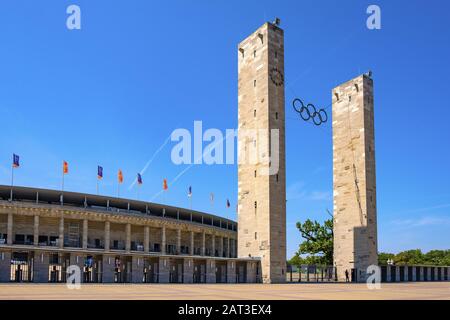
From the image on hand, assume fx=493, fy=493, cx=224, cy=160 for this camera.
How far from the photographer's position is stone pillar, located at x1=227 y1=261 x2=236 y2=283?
51406 mm

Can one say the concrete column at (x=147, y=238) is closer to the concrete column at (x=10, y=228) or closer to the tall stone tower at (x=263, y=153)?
the concrete column at (x=10, y=228)

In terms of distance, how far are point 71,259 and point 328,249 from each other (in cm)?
4707

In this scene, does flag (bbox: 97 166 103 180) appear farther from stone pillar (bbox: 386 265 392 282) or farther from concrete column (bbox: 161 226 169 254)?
stone pillar (bbox: 386 265 392 282)

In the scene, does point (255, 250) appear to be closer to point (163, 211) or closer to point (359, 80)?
point (359, 80)

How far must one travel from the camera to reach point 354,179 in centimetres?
6975

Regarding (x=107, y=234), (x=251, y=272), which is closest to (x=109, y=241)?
(x=107, y=234)

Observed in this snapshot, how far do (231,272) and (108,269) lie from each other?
13.9 metres

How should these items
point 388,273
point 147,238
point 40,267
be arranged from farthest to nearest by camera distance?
1. point 147,238
2. point 388,273
3. point 40,267

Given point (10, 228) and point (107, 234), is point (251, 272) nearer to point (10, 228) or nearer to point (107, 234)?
point (107, 234)

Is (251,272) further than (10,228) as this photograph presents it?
No

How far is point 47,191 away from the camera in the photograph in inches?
3105

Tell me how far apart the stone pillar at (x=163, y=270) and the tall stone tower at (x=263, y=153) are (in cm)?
1205

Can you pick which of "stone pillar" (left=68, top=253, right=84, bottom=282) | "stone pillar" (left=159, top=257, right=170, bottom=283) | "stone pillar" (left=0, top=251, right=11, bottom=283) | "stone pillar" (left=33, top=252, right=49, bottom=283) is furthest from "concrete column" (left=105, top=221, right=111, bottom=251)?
"stone pillar" (left=0, top=251, right=11, bottom=283)

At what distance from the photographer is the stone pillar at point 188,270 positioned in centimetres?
4717
